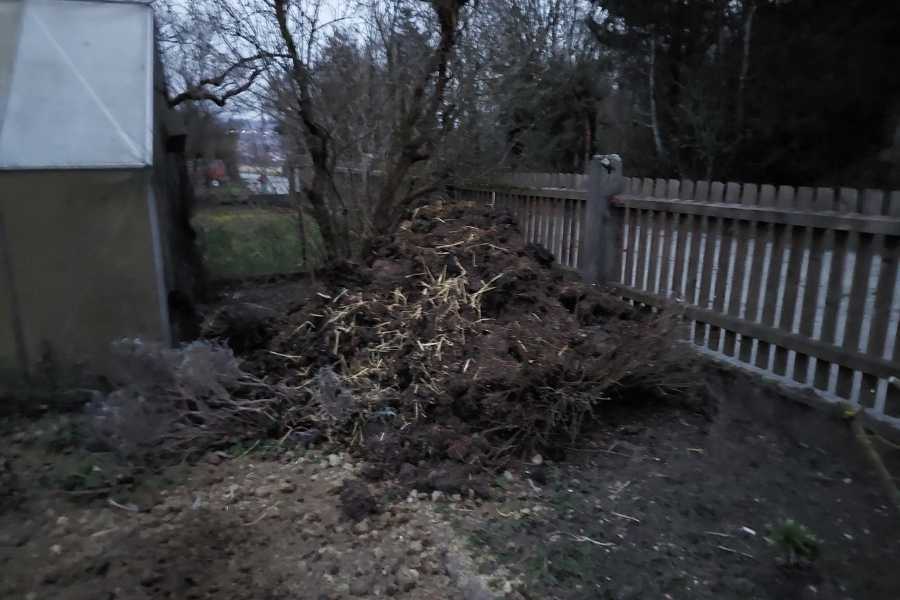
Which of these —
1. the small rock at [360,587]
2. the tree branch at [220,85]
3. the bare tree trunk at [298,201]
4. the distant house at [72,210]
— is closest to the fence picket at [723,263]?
the small rock at [360,587]

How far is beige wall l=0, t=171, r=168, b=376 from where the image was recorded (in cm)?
493

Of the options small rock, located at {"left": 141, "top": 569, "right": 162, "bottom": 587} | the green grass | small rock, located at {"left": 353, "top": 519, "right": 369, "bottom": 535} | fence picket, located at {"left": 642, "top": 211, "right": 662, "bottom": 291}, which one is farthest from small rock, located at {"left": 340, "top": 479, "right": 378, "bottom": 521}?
the green grass

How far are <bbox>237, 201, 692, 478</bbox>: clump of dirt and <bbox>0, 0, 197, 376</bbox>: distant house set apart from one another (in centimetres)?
112

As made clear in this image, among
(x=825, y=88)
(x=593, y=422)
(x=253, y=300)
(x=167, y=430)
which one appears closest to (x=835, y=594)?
(x=593, y=422)

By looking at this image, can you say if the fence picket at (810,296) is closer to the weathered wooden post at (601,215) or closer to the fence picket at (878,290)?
the fence picket at (878,290)

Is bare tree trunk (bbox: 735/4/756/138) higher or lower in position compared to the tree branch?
higher

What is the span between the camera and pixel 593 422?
14.3 ft

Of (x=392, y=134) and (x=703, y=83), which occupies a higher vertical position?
(x=703, y=83)

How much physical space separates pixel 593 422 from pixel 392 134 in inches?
184

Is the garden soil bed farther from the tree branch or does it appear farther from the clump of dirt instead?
the tree branch

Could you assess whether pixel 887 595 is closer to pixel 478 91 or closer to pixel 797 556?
pixel 797 556

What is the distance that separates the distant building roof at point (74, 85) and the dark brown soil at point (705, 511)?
3900 mm

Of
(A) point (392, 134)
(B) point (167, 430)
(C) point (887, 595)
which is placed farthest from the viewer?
(A) point (392, 134)

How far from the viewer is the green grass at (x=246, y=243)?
924cm
